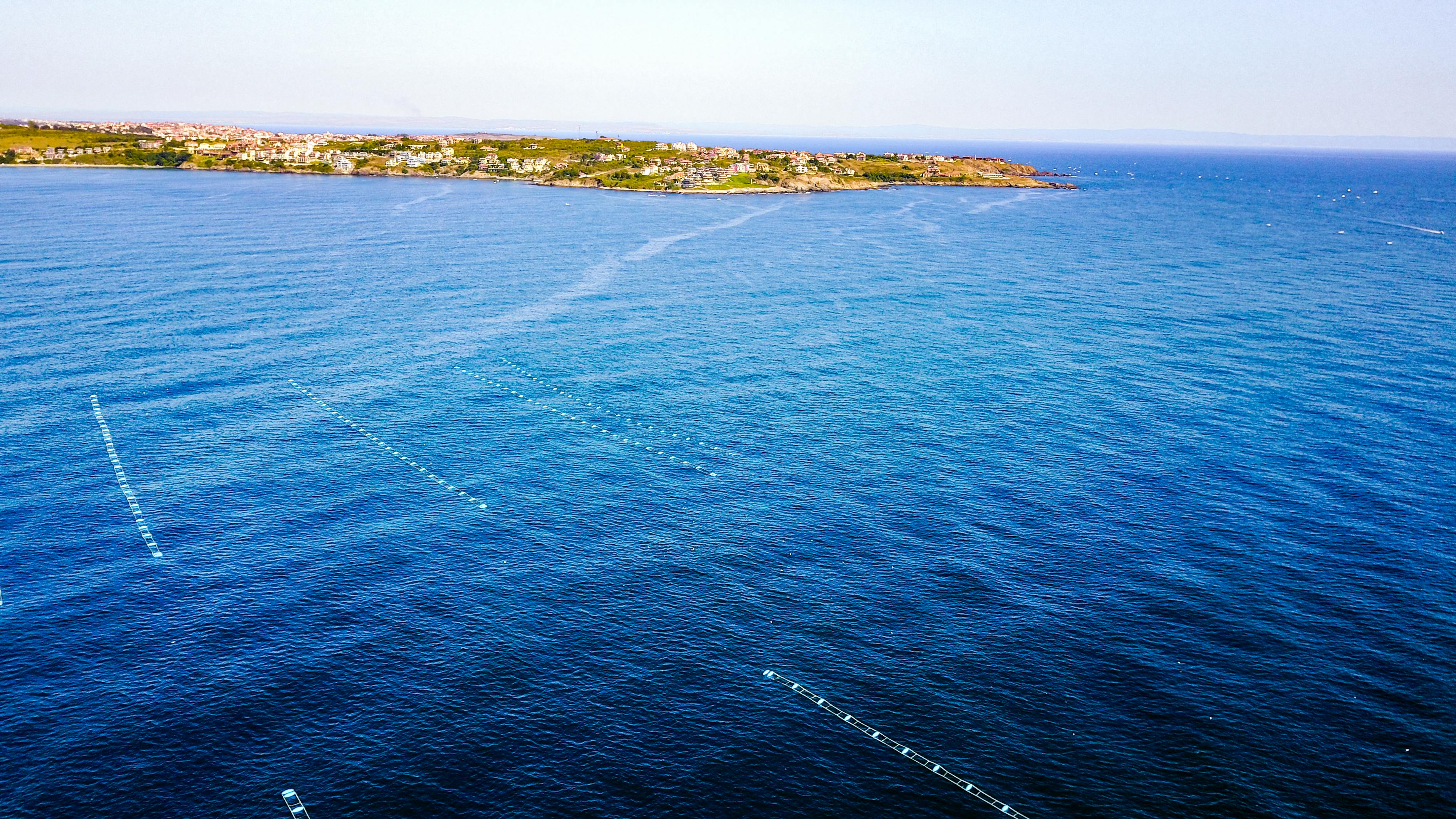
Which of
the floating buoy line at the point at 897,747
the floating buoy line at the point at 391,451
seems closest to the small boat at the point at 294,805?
the floating buoy line at the point at 897,747

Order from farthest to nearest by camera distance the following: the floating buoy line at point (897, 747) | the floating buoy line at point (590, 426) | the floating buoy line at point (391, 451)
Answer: the floating buoy line at point (590, 426), the floating buoy line at point (391, 451), the floating buoy line at point (897, 747)

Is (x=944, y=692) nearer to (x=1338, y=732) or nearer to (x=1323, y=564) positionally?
(x=1338, y=732)

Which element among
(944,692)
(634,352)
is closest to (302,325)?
(634,352)

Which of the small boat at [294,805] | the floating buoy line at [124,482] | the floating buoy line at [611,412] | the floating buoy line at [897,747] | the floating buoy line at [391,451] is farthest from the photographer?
the floating buoy line at [611,412]

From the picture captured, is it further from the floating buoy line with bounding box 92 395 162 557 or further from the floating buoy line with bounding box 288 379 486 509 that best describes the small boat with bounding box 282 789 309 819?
the floating buoy line with bounding box 288 379 486 509

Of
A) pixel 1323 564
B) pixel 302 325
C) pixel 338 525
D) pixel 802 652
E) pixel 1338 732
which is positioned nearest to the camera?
pixel 1338 732

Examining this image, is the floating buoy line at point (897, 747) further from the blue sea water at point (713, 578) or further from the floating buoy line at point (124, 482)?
the floating buoy line at point (124, 482)
